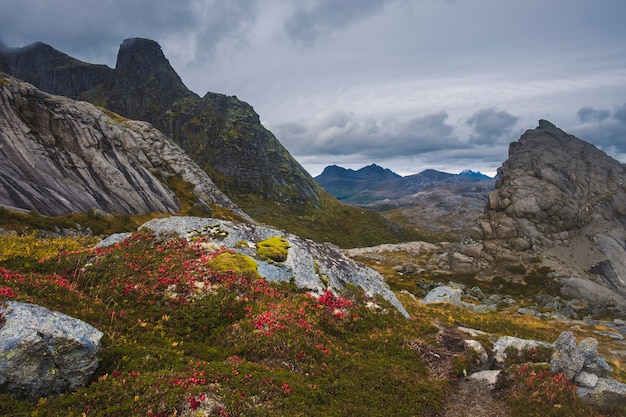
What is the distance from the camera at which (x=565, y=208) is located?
138 meters

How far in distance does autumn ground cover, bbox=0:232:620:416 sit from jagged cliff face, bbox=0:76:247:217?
51.0 metres

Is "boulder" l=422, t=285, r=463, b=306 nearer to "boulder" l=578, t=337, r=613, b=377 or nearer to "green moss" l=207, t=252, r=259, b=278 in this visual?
"boulder" l=578, t=337, r=613, b=377

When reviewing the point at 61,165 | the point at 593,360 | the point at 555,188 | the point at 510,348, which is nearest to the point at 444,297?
the point at 510,348

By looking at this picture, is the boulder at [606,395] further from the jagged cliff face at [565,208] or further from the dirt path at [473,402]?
the jagged cliff face at [565,208]

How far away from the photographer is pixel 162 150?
146125mm

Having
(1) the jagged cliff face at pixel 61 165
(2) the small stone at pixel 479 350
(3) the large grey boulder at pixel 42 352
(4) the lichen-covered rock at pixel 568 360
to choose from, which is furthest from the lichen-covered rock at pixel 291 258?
(1) the jagged cliff face at pixel 61 165

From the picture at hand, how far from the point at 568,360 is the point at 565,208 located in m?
147

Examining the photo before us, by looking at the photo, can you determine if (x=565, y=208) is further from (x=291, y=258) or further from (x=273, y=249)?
(x=273, y=249)

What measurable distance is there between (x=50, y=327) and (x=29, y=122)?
94.1 meters

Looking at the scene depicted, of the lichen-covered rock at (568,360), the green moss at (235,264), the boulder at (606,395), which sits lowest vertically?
the boulder at (606,395)

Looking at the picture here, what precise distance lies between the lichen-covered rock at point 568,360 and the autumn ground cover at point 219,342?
2301 mm

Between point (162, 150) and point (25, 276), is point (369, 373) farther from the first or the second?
point (162, 150)

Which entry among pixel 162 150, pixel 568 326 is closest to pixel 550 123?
pixel 568 326

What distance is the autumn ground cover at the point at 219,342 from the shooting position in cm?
1352
